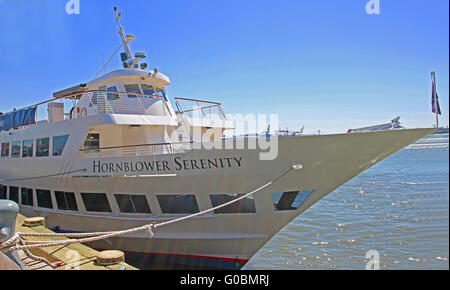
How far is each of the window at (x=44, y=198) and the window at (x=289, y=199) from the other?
26.6ft

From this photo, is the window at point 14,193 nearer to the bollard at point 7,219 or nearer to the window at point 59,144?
the window at point 59,144

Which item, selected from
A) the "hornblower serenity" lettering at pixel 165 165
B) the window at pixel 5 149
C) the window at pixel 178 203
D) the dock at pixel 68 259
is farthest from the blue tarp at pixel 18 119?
the dock at pixel 68 259

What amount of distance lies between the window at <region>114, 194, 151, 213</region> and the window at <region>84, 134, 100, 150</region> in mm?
2056

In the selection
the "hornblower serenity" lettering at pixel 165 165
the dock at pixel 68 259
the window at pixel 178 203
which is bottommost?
the dock at pixel 68 259

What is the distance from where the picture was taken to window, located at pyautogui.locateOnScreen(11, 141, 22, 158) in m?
12.1

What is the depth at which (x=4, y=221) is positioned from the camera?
12.1ft

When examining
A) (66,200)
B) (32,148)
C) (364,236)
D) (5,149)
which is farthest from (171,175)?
(5,149)

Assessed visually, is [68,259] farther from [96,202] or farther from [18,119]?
[18,119]

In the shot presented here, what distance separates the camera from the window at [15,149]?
12062mm

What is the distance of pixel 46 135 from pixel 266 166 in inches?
319

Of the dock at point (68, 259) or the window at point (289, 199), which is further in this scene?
the window at point (289, 199)

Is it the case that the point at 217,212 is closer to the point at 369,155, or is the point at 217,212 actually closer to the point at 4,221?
the point at 369,155

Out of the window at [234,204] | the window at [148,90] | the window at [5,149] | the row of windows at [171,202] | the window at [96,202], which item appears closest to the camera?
the row of windows at [171,202]
